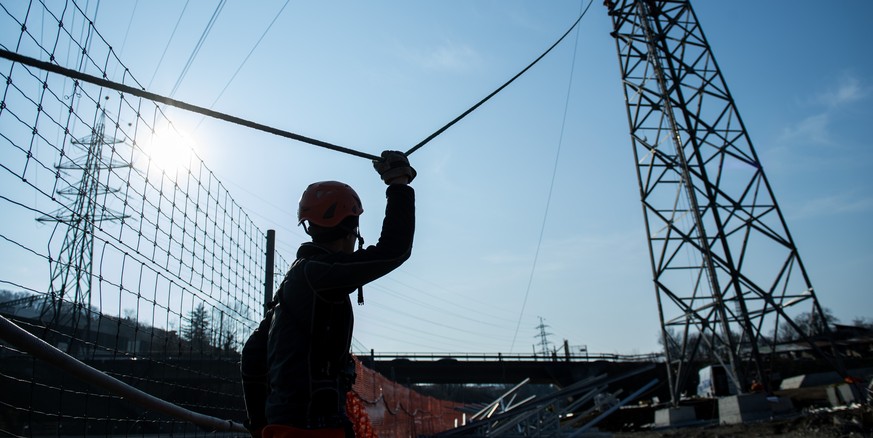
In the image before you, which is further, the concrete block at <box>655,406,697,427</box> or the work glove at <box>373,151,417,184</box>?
the concrete block at <box>655,406,697,427</box>

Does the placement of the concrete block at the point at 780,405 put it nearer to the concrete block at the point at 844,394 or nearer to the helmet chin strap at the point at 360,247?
the concrete block at the point at 844,394

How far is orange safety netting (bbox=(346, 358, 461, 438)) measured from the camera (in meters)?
7.55

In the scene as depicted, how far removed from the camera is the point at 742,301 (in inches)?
616

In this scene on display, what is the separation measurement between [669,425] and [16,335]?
613 inches

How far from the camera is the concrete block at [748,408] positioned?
13.4m

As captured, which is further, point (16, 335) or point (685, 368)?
point (685, 368)

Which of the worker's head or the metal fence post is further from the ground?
the metal fence post

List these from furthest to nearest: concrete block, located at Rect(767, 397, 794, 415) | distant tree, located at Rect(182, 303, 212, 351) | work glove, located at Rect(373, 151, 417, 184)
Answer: concrete block, located at Rect(767, 397, 794, 415)
distant tree, located at Rect(182, 303, 212, 351)
work glove, located at Rect(373, 151, 417, 184)

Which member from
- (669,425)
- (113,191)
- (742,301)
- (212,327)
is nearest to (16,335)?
(113,191)

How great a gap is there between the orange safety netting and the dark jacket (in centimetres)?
360

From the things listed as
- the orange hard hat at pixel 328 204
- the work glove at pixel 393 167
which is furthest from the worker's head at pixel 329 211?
the work glove at pixel 393 167

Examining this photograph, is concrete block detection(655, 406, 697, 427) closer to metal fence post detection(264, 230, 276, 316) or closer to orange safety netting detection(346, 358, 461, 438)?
orange safety netting detection(346, 358, 461, 438)

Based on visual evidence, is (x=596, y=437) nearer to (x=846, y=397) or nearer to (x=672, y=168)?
(x=846, y=397)

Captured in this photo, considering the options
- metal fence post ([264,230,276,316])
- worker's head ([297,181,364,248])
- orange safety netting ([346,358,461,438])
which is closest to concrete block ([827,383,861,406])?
orange safety netting ([346,358,461,438])
